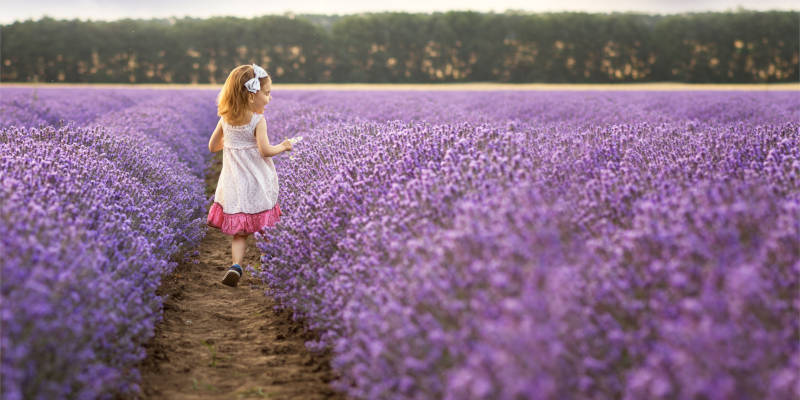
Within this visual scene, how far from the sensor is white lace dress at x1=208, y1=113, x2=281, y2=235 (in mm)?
4676

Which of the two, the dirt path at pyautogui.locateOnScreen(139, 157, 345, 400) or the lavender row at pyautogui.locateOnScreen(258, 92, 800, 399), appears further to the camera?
the dirt path at pyautogui.locateOnScreen(139, 157, 345, 400)

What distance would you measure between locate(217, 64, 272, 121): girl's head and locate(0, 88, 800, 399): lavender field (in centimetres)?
98

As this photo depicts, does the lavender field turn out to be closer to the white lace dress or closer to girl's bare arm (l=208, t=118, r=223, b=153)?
the white lace dress

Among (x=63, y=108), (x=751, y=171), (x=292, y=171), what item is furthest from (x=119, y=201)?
(x=63, y=108)

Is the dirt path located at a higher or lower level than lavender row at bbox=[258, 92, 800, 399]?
lower

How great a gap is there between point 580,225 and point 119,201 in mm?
2500

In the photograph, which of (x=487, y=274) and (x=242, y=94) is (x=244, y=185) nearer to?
(x=242, y=94)

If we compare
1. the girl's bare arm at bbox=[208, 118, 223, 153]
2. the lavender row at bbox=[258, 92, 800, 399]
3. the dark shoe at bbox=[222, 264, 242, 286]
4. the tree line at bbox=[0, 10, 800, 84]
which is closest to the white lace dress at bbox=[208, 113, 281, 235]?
the girl's bare arm at bbox=[208, 118, 223, 153]

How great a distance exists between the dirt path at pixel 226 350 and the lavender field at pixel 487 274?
0.23 m

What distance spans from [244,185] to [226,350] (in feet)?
4.82

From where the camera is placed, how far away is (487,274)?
6.34ft

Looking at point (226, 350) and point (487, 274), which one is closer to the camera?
point (487, 274)

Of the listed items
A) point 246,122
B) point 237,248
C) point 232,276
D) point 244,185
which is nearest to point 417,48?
point 246,122

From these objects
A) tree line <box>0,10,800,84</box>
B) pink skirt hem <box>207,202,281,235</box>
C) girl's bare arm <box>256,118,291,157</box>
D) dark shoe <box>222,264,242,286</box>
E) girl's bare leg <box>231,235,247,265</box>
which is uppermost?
tree line <box>0,10,800,84</box>
